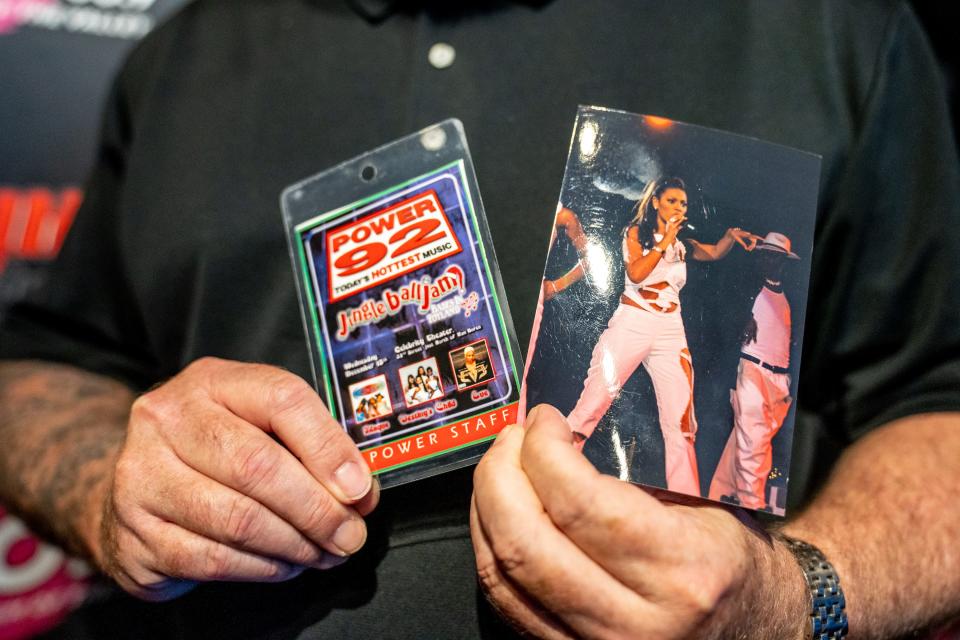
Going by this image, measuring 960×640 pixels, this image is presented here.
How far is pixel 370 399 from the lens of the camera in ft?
1.91

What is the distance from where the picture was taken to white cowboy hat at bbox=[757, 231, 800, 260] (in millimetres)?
545

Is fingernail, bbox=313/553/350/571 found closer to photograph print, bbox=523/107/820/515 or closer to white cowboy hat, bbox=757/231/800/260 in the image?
photograph print, bbox=523/107/820/515

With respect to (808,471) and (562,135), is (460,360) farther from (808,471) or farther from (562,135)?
(808,471)

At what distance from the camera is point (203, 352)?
2.56 ft

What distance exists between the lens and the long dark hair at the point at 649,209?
0.54 metres

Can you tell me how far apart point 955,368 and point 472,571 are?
54 cm

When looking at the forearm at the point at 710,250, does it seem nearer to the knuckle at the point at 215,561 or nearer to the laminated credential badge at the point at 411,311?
the laminated credential badge at the point at 411,311

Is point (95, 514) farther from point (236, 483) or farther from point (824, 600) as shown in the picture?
point (824, 600)

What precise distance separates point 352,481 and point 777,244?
41 centimetres

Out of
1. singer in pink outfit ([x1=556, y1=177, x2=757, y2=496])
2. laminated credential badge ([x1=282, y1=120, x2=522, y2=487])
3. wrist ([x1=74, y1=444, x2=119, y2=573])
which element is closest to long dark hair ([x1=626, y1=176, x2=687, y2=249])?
singer in pink outfit ([x1=556, y1=177, x2=757, y2=496])

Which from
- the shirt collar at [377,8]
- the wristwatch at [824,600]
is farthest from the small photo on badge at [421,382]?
the shirt collar at [377,8]

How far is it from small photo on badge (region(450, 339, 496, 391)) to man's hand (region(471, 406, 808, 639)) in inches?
3.8

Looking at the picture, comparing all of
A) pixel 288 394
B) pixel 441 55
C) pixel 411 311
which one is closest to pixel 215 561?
pixel 288 394

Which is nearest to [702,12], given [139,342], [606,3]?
[606,3]
